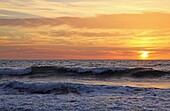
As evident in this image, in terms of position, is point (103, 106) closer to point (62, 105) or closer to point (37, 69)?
point (62, 105)

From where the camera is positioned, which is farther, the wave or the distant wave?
the distant wave

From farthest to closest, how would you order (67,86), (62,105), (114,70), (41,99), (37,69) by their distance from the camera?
1. (37,69)
2. (114,70)
3. (67,86)
4. (41,99)
5. (62,105)

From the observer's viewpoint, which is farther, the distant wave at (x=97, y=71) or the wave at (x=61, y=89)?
the distant wave at (x=97, y=71)

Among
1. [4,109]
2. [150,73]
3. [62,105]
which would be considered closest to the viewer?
[4,109]

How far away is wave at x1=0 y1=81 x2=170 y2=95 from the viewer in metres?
18.5

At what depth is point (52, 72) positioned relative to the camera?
3825 cm

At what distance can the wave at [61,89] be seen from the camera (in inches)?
729

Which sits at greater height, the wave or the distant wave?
the distant wave

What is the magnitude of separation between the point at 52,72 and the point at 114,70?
25.5 feet

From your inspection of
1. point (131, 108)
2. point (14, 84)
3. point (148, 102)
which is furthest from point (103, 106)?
point (14, 84)

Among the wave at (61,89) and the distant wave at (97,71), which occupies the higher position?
the distant wave at (97,71)

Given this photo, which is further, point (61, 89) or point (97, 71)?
point (97, 71)

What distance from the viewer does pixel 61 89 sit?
65.2 feet

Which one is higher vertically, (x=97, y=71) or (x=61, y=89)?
(x=97, y=71)
